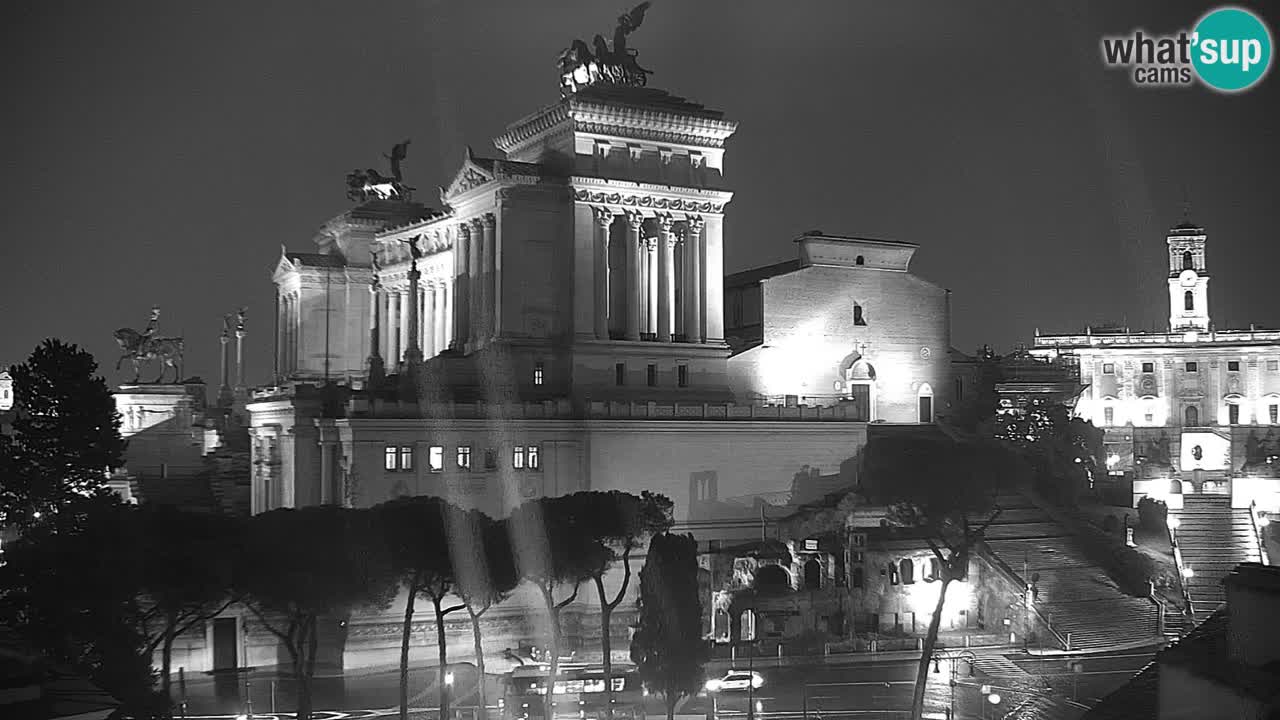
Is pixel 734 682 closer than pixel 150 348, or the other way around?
pixel 734 682

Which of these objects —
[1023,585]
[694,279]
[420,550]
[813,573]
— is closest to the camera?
[420,550]

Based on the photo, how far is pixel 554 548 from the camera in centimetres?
5222

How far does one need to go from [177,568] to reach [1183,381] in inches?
3742

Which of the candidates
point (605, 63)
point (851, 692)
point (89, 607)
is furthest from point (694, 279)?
point (89, 607)

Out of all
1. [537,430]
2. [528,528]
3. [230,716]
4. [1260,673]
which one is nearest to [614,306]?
[537,430]

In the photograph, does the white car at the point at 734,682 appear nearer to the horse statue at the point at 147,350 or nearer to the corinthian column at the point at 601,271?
the corinthian column at the point at 601,271

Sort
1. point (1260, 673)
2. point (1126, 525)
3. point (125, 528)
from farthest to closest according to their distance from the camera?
point (1126, 525) → point (125, 528) → point (1260, 673)

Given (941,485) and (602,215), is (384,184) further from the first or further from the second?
(941,485)

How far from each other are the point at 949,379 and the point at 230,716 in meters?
52.7

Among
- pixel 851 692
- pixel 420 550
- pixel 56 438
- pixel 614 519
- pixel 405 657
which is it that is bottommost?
pixel 851 692

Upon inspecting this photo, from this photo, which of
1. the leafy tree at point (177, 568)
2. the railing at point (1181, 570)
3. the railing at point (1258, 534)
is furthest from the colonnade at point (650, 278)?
the railing at point (1258, 534)

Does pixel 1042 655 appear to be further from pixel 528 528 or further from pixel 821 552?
pixel 528 528

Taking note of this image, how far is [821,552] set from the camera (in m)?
63.0

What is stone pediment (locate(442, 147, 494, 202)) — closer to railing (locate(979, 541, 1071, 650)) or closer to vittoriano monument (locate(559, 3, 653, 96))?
vittoriano monument (locate(559, 3, 653, 96))
